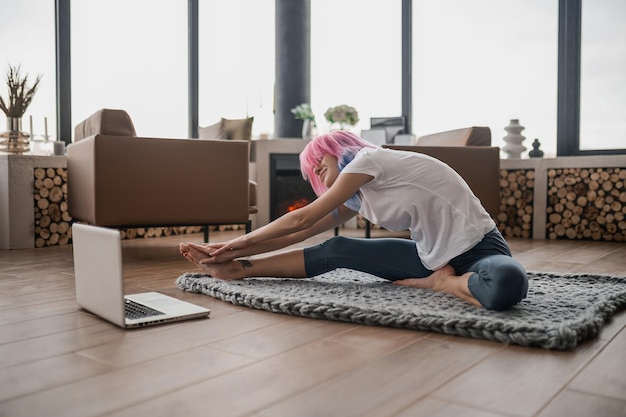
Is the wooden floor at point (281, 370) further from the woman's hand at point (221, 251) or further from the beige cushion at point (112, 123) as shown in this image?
the beige cushion at point (112, 123)

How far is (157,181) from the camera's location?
9.98 ft

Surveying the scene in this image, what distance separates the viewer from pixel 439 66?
520 cm

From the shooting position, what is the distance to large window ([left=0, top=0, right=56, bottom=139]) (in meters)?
4.16

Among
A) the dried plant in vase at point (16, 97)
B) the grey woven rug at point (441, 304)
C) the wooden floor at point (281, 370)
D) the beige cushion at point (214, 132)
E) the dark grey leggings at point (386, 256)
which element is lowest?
the wooden floor at point (281, 370)

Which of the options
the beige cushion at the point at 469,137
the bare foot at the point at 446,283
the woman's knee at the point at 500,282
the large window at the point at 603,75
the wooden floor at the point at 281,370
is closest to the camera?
the wooden floor at the point at 281,370

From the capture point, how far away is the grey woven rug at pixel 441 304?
1401 mm

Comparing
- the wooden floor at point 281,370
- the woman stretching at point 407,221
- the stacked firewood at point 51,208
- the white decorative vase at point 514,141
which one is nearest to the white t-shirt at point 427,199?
Result: the woman stretching at point 407,221

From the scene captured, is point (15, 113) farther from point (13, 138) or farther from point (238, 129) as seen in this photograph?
point (238, 129)

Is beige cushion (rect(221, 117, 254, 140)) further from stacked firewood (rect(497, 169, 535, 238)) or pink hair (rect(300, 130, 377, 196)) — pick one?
pink hair (rect(300, 130, 377, 196))

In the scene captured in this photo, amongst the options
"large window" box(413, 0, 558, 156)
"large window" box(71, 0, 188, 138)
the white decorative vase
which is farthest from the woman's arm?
"large window" box(413, 0, 558, 156)

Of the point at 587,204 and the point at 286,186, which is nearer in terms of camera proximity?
the point at 587,204

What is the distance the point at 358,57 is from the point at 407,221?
12.9ft

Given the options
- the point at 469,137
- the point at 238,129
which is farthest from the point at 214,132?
the point at 469,137

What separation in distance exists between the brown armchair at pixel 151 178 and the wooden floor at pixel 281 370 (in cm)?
123
